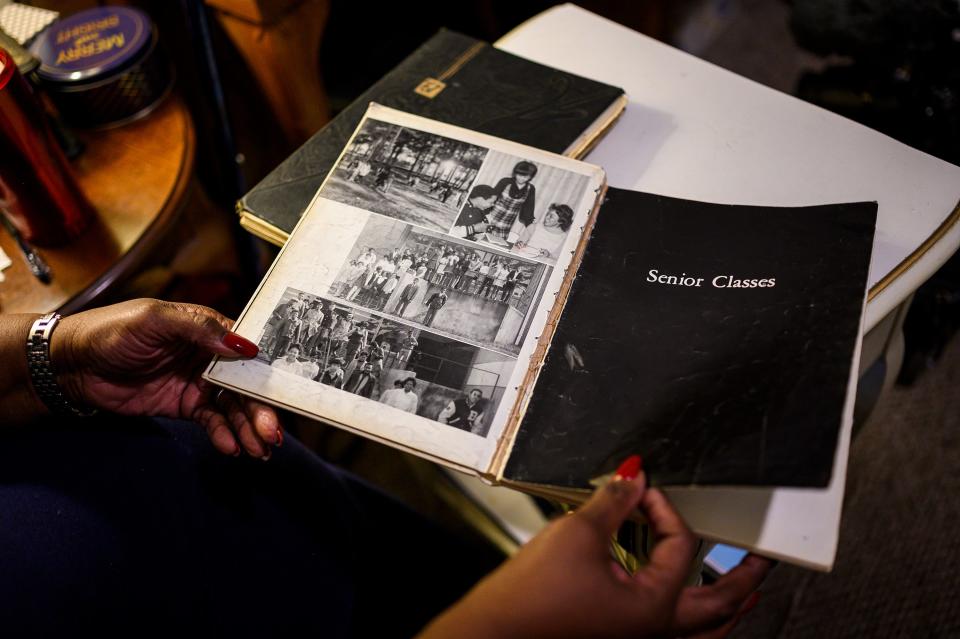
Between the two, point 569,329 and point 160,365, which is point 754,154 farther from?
point 160,365

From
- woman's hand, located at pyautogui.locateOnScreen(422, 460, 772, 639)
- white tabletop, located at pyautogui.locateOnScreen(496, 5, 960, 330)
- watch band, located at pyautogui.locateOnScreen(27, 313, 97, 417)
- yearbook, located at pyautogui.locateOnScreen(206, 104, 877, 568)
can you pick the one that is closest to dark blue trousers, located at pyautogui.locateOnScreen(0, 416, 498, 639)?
watch band, located at pyautogui.locateOnScreen(27, 313, 97, 417)

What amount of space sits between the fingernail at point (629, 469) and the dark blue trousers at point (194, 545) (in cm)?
31

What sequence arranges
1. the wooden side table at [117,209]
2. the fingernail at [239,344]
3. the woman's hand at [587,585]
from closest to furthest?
the woman's hand at [587,585] → the fingernail at [239,344] → the wooden side table at [117,209]

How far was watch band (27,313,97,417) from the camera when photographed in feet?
2.08

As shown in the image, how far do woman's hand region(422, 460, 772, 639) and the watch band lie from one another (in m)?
0.40

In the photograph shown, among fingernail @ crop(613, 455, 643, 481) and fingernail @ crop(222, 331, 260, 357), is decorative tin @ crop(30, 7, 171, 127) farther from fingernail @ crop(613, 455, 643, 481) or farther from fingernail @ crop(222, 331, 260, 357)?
fingernail @ crop(613, 455, 643, 481)

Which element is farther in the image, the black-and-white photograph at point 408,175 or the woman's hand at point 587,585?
the black-and-white photograph at point 408,175

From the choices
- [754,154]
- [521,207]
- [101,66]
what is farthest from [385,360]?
[101,66]

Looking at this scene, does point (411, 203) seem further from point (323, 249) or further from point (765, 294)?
point (765, 294)

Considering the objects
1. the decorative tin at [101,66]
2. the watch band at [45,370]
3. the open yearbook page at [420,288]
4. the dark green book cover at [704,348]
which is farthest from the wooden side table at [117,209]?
the dark green book cover at [704,348]

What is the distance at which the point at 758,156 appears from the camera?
70 cm

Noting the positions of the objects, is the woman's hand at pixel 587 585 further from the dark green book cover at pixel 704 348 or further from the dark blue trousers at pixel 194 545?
the dark blue trousers at pixel 194 545

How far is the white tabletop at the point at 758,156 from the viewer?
0.63m

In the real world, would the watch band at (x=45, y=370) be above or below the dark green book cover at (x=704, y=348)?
below
